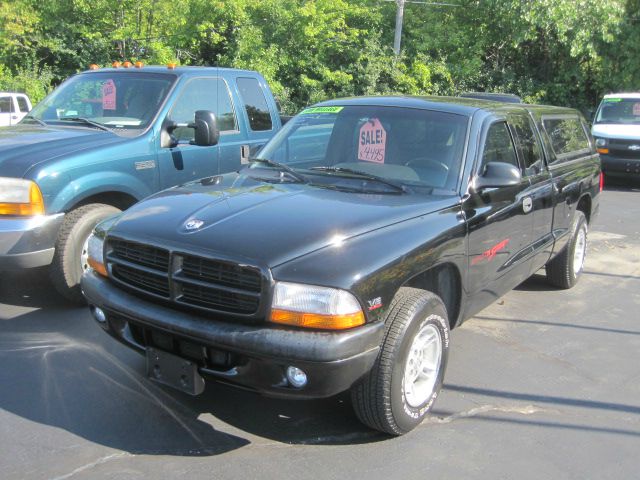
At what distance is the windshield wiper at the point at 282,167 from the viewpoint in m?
4.16

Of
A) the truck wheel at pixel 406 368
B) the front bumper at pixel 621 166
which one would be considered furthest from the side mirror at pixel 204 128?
the front bumper at pixel 621 166

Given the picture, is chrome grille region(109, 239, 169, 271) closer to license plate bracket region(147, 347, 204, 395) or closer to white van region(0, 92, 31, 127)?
license plate bracket region(147, 347, 204, 395)

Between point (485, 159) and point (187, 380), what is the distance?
7.86 ft

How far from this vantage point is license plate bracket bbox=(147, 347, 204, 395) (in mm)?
3110

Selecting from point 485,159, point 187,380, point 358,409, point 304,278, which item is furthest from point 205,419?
point 485,159

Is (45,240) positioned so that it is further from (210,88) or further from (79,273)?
(210,88)

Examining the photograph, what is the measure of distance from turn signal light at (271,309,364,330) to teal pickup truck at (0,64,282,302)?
Answer: 2.58 meters

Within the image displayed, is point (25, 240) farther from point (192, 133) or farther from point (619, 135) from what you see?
point (619, 135)

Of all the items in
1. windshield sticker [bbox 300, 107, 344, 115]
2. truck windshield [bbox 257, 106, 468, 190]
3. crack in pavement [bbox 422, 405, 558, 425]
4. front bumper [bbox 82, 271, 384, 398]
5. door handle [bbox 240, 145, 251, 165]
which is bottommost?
crack in pavement [bbox 422, 405, 558, 425]

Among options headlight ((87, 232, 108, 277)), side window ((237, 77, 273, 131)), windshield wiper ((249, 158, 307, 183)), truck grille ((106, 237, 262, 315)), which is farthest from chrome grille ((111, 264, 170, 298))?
side window ((237, 77, 273, 131))

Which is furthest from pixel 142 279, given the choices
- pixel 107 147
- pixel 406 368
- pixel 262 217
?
pixel 107 147

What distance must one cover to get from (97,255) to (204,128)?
1.99 metres

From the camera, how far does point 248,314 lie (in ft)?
9.87

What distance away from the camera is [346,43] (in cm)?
2281
